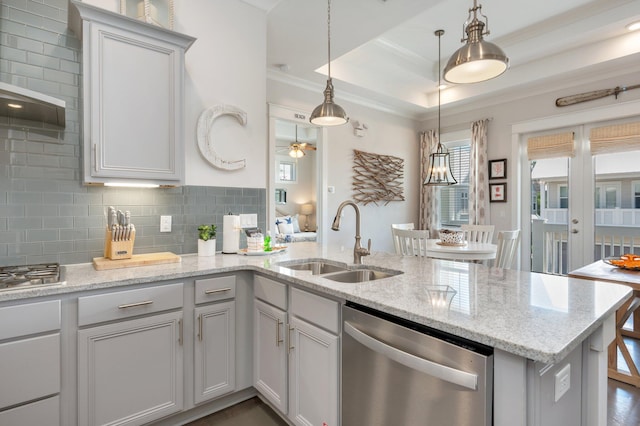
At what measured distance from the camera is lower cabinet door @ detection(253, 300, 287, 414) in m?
1.85

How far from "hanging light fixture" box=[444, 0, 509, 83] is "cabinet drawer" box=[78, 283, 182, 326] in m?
1.92

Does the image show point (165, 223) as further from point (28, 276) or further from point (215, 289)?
point (28, 276)

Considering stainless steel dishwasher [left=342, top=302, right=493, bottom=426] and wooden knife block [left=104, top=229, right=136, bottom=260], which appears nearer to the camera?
stainless steel dishwasher [left=342, top=302, right=493, bottom=426]

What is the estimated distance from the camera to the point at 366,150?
5.00 metres

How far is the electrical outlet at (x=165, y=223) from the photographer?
2.37 metres

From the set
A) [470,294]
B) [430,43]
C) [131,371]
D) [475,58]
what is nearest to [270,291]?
[131,371]

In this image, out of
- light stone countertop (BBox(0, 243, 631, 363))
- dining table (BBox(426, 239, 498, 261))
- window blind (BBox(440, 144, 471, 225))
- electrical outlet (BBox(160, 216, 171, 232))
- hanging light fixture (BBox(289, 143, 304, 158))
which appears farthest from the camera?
hanging light fixture (BBox(289, 143, 304, 158))

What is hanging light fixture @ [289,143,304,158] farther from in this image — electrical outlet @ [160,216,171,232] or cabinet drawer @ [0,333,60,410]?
cabinet drawer @ [0,333,60,410]

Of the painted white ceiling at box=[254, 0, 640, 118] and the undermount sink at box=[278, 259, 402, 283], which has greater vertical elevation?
the painted white ceiling at box=[254, 0, 640, 118]

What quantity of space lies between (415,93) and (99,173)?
4.53 meters

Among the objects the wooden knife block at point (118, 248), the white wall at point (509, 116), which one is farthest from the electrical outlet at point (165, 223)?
the white wall at point (509, 116)

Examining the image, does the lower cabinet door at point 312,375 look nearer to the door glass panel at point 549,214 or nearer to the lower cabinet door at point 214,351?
the lower cabinet door at point 214,351

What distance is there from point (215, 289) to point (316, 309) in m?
0.72

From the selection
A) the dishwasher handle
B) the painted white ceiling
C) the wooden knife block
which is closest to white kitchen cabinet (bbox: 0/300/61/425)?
the wooden knife block
